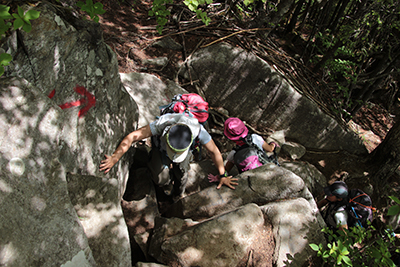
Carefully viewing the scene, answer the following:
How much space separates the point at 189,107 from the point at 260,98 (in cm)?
323

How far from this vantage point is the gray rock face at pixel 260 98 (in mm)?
6301

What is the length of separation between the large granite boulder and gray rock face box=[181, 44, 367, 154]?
11.1 feet

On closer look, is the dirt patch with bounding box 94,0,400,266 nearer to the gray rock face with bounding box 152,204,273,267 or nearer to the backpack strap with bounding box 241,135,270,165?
the backpack strap with bounding box 241,135,270,165

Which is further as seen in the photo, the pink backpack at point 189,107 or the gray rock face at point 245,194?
the pink backpack at point 189,107

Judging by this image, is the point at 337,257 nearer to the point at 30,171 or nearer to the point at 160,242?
the point at 160,242

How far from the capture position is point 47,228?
2.00m

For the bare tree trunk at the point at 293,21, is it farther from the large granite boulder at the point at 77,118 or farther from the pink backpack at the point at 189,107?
the large granite boulder at the point at 77,118

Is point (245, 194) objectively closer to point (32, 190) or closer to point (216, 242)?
point (216, 242)

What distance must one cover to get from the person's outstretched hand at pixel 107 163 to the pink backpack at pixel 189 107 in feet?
3.87

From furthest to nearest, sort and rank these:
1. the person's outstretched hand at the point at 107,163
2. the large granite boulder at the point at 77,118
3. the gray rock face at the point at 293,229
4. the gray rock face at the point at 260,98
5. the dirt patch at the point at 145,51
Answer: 1. the gray rock face at the point at 260,98
2. the dirt patch at the point at 145,51
3. the person's outstretched hand at the point at 107,163
4. the gray rock face at the point at 293,229
5. the large granite boulder at the point at 77,118

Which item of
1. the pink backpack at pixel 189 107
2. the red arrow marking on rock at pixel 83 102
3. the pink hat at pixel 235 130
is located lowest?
the pink hat at pixel 235 130

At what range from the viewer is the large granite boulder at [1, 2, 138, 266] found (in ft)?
7.18

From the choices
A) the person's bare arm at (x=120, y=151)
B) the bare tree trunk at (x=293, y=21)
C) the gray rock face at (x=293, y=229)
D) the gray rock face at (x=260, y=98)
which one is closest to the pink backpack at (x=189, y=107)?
the person's bare arm at (x=120, y=151)

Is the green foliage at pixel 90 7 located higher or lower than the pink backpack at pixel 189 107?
higher
